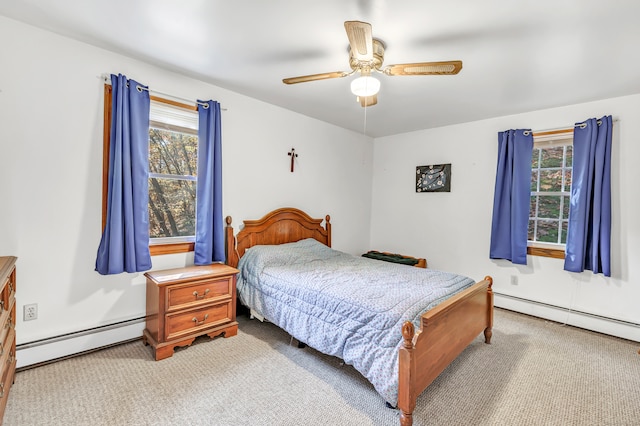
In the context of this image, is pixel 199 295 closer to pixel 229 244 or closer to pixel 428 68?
pixel 229 244

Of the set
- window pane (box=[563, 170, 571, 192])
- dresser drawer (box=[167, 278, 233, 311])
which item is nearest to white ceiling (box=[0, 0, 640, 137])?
window pane (box=[563, 170, 571, 192])

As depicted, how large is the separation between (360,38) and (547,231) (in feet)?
10.9

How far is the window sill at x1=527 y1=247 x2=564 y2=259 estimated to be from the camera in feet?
11.1

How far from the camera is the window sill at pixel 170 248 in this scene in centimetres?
274

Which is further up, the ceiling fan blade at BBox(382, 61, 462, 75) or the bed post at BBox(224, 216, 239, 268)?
the ceiling fan blade at BBox(382, 61, 462, 75)

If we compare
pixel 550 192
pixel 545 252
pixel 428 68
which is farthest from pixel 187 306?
pixel 550 192

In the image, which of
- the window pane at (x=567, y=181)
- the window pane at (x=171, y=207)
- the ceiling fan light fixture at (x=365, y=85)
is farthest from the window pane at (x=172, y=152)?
the window pane at (x=567, y=181)

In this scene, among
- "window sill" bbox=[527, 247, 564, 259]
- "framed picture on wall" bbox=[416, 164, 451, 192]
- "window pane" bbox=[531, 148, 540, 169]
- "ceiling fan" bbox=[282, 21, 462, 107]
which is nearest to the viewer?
"ceiling fan" bbox=[282, 21, 462, 107]

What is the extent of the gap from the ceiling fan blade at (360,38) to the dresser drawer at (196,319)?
90.7 inches

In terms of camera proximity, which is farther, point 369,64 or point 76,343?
point 76,343

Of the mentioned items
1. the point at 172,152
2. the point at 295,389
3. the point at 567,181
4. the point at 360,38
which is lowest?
the point at 295,389

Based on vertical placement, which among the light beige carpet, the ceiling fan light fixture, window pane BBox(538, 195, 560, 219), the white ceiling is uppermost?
the white ceiling

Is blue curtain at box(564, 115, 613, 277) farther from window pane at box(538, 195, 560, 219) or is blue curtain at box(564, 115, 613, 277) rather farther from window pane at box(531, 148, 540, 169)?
window pane at box(531, 148, 540, 169)

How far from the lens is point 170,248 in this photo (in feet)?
9.31
